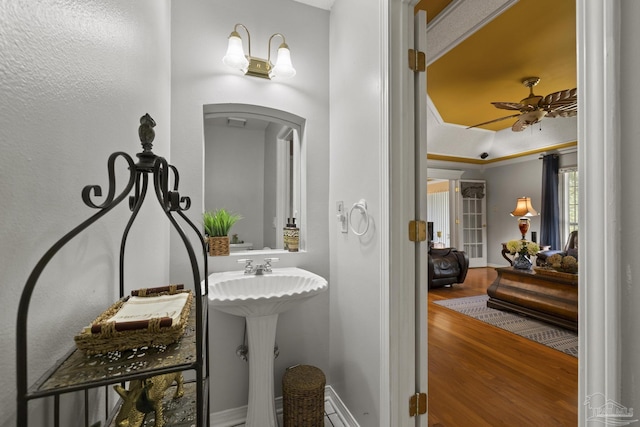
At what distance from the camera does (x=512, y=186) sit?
6.91 meters

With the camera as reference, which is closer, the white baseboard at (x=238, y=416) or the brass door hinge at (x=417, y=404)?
the brass door hinge at (x=417, y=404)

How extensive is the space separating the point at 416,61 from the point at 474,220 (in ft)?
23.2

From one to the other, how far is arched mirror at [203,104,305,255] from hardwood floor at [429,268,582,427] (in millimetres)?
1573

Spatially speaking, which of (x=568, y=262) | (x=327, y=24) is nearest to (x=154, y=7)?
(x=327, y=24)

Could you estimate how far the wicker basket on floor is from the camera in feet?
5.28

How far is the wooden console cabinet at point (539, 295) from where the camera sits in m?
3.15

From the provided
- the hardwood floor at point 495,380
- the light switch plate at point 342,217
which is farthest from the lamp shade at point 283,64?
the hardwood floor at point 495,380

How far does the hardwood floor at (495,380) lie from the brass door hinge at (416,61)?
2.10 meters

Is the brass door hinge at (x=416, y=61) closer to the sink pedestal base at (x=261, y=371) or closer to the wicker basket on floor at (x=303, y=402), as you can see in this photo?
the sink pedestal base at (x=261, y=371)

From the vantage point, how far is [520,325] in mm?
3314

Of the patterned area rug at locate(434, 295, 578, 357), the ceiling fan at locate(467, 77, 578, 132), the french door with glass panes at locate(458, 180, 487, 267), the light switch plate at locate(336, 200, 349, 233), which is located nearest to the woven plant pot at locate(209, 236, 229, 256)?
the light switch plate at locate(336, 200, 349, 233)

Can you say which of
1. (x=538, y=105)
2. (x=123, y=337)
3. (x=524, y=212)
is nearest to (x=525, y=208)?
(x=524, y=212)

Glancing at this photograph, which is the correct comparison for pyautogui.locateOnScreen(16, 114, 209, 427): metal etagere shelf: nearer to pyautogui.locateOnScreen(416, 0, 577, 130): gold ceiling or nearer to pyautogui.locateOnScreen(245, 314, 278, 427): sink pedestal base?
pyautogui.locateOnScreen(245, 314, 278, 427): sink pedestal base

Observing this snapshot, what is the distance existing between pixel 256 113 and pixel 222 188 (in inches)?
23.7
